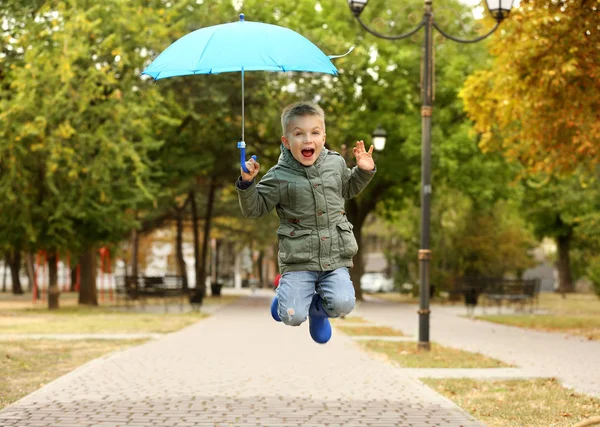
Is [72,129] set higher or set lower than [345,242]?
higher

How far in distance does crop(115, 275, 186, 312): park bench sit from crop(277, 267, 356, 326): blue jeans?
24204 millimetres

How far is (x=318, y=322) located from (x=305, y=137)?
1.26m

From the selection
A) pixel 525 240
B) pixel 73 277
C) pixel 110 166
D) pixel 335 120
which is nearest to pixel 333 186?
pixel 110 166

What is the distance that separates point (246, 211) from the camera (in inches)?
230

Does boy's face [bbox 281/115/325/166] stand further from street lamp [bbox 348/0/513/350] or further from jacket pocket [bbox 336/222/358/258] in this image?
street lamp [bbox 348/0/513/350]

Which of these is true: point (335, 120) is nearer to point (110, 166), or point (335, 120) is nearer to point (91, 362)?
point (110, 166)

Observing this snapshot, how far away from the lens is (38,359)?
13422 millimetres

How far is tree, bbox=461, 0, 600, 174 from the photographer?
727 inches

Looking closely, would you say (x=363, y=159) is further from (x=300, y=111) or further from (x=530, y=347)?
(x=530, y=347)

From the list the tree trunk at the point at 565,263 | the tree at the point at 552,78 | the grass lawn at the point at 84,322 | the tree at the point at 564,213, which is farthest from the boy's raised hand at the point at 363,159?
the tree trunk at the point at 565,263

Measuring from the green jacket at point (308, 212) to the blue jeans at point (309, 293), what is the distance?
0.21ft

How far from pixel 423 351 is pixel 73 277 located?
4899cm

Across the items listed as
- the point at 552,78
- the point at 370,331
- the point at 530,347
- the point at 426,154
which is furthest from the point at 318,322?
the point at 370,331

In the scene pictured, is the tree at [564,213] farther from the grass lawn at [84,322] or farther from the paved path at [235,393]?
the paved path at [235,393]
